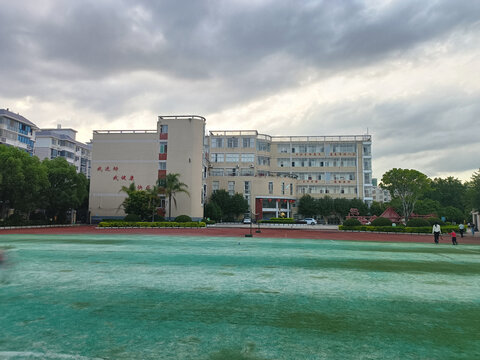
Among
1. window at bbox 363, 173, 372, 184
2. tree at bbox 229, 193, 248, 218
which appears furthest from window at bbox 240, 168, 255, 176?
window at bbox 363, 173, 372, 184

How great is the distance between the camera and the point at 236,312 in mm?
6426

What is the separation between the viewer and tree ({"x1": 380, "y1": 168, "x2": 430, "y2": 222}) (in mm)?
46812

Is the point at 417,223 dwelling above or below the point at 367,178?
below

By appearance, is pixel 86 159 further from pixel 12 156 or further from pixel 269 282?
pixel 269 282

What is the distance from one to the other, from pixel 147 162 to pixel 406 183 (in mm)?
33849

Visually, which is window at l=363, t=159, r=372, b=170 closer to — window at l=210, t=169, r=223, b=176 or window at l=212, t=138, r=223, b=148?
window at l=210, t=169, r=223, b=176

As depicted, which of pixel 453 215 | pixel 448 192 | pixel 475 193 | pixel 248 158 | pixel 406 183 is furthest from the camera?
pixel 448 192

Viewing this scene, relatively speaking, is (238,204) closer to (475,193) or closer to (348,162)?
(348,162)

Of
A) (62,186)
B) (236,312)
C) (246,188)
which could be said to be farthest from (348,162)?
(236,312)

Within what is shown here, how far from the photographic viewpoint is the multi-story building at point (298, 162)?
67875mm

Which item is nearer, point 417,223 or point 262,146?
point 417,223

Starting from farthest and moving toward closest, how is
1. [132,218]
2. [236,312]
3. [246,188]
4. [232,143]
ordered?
1. [232,143]
2. [246,188]
3. [132,218]
4. [236,312]

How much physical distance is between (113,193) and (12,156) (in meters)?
14.1

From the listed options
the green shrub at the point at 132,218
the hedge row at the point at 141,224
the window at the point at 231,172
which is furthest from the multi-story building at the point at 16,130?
the window at the point at 231,172
